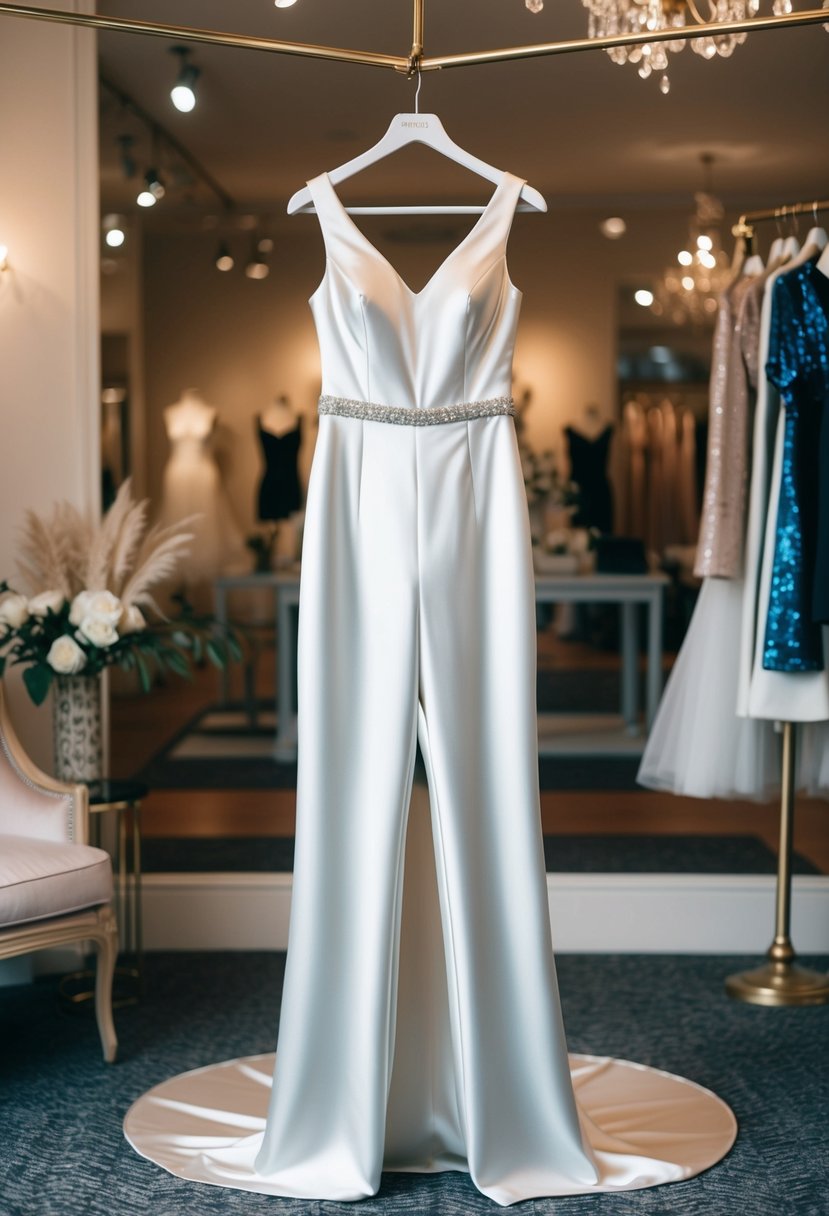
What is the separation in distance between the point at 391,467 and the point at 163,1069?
152 cm

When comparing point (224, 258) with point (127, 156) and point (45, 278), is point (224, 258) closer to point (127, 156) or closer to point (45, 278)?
point (127, 156)

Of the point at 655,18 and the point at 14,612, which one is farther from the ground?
the point at 655,18

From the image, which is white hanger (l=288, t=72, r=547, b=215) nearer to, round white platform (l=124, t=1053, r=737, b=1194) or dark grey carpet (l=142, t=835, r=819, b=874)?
round white platform (l=124, t=1053, r=737, b=1194)

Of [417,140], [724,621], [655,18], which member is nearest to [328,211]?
[417,140]

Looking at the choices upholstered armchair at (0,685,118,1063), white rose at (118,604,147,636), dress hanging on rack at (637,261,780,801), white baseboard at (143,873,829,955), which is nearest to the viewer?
upholstered armchair at (0,685,118,1063)

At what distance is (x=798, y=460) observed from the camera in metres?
3.29

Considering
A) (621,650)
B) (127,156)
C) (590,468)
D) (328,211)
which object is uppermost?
(127,156)

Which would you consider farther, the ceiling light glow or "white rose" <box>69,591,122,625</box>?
the ceiling light glow

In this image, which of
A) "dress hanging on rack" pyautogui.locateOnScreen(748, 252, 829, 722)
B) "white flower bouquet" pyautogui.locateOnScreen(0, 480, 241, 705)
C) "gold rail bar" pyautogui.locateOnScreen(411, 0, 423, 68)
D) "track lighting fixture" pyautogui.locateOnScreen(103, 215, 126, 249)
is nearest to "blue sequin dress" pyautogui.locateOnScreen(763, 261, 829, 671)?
"dress hanging on rack" pyautogui.locateOnScreen(748, 252, 829, 722)

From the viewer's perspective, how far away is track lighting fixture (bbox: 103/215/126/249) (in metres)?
3.75

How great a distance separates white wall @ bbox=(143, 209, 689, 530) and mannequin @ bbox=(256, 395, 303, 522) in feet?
0.11

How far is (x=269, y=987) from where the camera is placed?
351 centimetres

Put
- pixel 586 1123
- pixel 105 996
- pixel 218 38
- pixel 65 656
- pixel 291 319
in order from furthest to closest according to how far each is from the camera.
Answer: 1. pixel 291 319
2. pixel 65 656
3. pixel 105 996
4. pixel 586 1123
5. pixel 218 38

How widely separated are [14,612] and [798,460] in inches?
79.0
